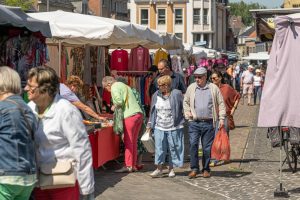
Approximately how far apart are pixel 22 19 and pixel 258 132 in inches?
481

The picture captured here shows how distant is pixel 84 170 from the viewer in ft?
17.1

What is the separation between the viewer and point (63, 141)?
206 inches

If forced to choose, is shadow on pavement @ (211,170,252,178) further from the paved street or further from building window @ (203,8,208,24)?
building window @ (203,8,208,24)

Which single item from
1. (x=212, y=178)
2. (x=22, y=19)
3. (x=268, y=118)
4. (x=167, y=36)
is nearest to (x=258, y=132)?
(x=167, y=36)

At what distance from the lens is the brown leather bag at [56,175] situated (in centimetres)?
515

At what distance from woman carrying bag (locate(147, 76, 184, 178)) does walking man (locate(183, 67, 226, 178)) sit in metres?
0.16

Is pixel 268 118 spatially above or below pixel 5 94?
below

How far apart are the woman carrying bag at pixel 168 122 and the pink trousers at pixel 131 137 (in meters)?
0.57

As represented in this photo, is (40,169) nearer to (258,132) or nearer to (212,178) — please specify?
→ (212,178)

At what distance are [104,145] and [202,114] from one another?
5.71ft

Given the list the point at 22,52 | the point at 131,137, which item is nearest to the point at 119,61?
the point at 131,137

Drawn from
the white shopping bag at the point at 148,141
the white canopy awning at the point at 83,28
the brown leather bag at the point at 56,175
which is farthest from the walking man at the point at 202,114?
the brown leather bag at the point at 56,175

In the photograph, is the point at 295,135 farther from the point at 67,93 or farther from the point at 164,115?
the point at 67,93

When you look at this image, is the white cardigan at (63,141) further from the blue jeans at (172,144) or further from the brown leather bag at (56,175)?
the blue jeans at (172,144)
